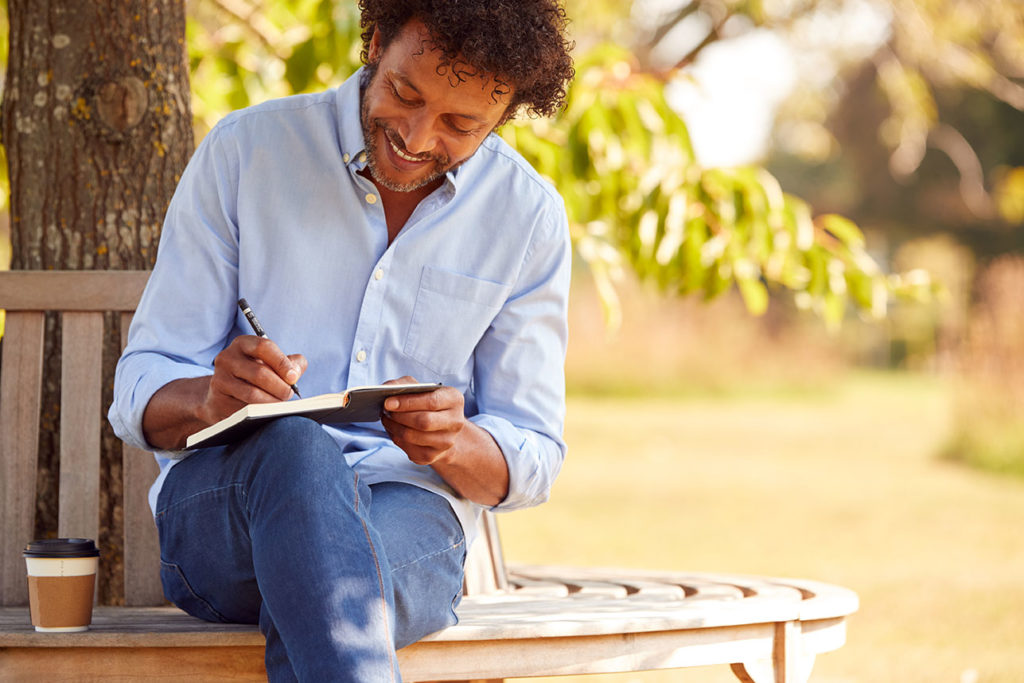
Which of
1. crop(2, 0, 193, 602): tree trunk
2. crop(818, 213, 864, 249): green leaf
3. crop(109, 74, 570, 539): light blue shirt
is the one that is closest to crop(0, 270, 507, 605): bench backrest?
crop(2, 0, 193, 602): tree trunk

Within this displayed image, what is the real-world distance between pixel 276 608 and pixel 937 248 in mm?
26481

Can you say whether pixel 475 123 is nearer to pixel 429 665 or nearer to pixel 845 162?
pixel 429 665

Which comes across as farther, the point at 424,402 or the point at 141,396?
the point at 141,396

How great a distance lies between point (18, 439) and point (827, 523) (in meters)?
5.94

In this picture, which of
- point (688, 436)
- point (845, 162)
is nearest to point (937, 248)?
point (845, 162)

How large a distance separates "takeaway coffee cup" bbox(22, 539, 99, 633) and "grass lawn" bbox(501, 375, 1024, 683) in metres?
2.71

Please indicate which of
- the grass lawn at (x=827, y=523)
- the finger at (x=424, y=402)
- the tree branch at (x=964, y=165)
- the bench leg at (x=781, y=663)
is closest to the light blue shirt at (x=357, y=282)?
the finger at (x=424, y=402)

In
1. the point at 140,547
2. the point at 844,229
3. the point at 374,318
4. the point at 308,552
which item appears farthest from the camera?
the point at 844,229

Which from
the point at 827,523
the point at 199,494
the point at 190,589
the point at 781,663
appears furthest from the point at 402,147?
the point at 827,523

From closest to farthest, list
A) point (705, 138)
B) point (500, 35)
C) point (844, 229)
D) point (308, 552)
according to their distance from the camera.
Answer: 1. point (308, 552)
2. point (500, 35)
3. point (844, 229)
4. point (705, 138)

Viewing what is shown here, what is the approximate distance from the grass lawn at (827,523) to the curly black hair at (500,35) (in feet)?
8.39

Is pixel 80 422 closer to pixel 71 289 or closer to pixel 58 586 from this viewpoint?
pixel 71 289

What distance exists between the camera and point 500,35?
2.03 m

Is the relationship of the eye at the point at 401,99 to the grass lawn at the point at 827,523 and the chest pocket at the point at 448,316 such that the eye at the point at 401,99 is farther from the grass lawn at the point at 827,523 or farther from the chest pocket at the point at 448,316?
the grass lawn at the point at 827,523
